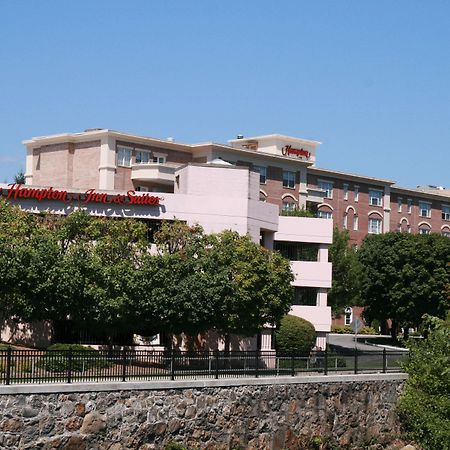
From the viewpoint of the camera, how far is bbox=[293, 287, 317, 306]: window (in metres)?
62.2

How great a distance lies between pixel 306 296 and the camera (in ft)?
205

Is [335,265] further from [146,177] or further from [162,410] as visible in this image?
[162,410]

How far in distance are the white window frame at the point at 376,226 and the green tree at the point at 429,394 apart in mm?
61365

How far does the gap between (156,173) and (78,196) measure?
3121 cm

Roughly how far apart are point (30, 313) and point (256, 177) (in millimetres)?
16370

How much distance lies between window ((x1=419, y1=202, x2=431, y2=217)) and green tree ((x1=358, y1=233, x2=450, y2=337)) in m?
32.8

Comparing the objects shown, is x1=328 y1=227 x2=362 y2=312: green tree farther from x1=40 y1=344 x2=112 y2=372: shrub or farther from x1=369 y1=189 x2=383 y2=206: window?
x1=40 y1=344 x2=112 y2=372: shrub

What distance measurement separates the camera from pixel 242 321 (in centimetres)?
4725

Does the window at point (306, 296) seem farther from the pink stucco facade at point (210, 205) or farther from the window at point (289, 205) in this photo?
the window at point (289, 205)

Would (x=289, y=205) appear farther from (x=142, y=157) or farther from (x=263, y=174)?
(x=142, y=157)

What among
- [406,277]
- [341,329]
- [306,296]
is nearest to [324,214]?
[341,329]

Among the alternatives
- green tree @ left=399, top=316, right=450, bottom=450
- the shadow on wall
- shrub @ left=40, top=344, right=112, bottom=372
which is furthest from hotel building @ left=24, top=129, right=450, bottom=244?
shrub @ left=40, top=344, right=112, bottom=372

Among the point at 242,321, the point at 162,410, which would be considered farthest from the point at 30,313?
the point at 162,410

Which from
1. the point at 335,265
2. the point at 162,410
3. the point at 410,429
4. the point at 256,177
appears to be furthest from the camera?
the point at 335,265
